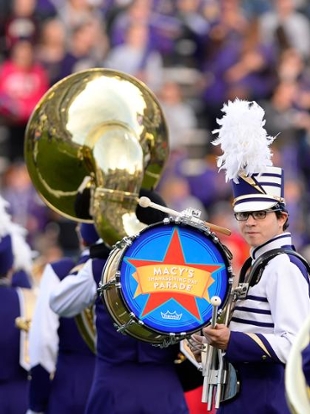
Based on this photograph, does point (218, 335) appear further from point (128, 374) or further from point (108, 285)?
point (128, 374)

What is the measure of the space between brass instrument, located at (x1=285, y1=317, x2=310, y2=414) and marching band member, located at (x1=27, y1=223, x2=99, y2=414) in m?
3.11

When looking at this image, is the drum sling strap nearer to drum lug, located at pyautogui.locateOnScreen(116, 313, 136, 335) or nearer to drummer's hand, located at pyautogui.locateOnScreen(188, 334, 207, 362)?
drummer's hand, located at pyautogui.locateOnScreen(188, 334, 207, 362)

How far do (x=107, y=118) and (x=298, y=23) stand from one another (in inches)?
398

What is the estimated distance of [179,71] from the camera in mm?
16672

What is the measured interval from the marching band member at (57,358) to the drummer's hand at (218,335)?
1.79 meters

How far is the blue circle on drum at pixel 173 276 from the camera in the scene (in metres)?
5.73

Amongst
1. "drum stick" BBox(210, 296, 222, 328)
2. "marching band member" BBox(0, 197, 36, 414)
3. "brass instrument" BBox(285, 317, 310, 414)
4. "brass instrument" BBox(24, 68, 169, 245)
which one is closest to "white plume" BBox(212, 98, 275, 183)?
"drum stick" BBox(210, 296, 222, 328)

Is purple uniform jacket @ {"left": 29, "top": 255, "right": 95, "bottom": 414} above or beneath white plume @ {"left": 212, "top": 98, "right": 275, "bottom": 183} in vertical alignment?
beneath

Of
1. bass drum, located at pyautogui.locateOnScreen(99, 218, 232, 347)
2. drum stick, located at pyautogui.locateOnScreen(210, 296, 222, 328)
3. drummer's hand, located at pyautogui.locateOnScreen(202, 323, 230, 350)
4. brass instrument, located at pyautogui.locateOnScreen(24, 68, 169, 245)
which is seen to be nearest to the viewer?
drum stick, located at pyautogui.locateOnScreen(210, 296, 222, 328)

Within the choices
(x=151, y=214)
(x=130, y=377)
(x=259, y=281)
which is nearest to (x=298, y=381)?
(x=259, y=281)

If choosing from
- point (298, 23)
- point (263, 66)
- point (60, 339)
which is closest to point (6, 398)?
point (60, 339)

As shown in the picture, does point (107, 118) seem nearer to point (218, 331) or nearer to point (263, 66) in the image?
point (218, 331)

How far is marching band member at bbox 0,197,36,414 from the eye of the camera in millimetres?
7520

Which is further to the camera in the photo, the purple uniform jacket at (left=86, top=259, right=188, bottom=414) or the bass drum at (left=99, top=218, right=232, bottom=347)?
the purple uniform jacket at (left=86, top=259, right=188, bottom=414)
